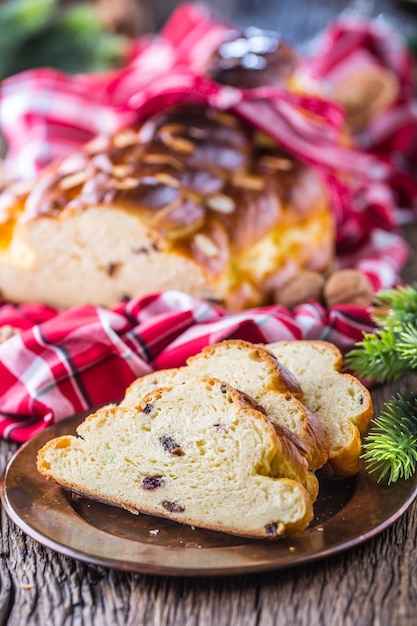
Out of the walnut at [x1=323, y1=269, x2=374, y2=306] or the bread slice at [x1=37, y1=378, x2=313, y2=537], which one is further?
the walnut at [x1=323, y1=269, x2=374, y2=306]

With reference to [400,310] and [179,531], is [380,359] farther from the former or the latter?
[179,531]

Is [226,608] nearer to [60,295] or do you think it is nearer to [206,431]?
[206,431]

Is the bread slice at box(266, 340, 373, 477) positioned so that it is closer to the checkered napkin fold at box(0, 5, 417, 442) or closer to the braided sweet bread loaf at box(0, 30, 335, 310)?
the checkered napkin fold at box(0, 5, 417, 442)

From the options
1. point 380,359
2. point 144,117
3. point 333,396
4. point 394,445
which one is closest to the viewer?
point 394,445

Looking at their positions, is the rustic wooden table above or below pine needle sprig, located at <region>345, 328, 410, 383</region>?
above

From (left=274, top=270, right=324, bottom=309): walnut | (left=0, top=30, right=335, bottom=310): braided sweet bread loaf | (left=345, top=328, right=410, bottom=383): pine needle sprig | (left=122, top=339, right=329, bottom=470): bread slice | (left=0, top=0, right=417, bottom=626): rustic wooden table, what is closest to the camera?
(left=0, top=0, right=417, bottom=626): rustic wooden table

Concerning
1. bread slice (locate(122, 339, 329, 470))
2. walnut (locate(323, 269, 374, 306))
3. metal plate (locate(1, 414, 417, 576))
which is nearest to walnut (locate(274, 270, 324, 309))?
walnut (locate(323, 269, 374, 306))

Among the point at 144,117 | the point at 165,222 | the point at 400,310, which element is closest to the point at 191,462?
the point at 400,310

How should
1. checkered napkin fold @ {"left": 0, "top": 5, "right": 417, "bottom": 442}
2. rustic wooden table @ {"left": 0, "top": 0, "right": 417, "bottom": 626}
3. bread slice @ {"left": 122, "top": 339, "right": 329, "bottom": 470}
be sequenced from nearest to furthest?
1. rustic wooden table @ {"left": 0, "top": 0, "right": 417, "bottom": 626}
2. bread slice @ {"left": 122, "top": 339, "right": 329, "bottom": 470}
3. checkered napkin fold @ {"left": 0, "top": 5, "right": 417, "bottom": 442}
